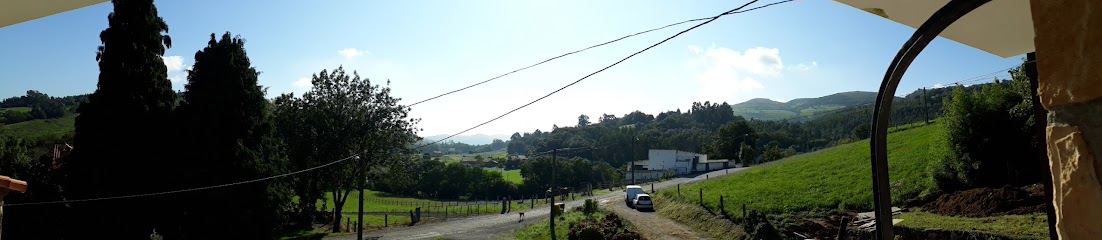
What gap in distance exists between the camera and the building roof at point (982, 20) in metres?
2.45

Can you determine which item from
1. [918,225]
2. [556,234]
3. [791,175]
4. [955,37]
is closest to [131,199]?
[556,234]

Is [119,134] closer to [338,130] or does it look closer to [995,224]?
[338,130]

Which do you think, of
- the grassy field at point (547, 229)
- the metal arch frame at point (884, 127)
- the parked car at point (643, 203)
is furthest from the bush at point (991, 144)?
the metal arch frame at point (884, 127)

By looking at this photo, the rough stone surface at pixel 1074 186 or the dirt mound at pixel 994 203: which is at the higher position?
the rough stone surface at pixel 1074 186

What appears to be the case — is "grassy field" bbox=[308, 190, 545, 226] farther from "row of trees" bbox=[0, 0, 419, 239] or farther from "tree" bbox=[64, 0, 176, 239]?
"tree" bbox=[64, 0, 176, 239]

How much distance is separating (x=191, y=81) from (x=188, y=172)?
380 cm

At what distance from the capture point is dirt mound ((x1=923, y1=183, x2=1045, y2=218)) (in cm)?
1828

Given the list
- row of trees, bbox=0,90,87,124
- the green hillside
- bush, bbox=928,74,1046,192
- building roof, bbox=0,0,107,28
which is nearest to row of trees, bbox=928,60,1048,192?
bush, bbox=928,74,1046,192

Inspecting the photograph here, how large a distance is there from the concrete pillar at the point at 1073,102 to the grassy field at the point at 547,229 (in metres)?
24.7

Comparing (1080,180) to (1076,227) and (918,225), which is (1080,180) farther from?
(918,225)

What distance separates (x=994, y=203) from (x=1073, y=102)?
880 inches

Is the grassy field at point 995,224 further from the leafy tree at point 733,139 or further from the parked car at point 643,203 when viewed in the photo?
the leafy tree at point 733,139

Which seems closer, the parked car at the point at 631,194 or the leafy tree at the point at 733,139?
the parked car at the point at 631,194

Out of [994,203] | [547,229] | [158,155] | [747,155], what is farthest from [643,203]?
[747,155]
